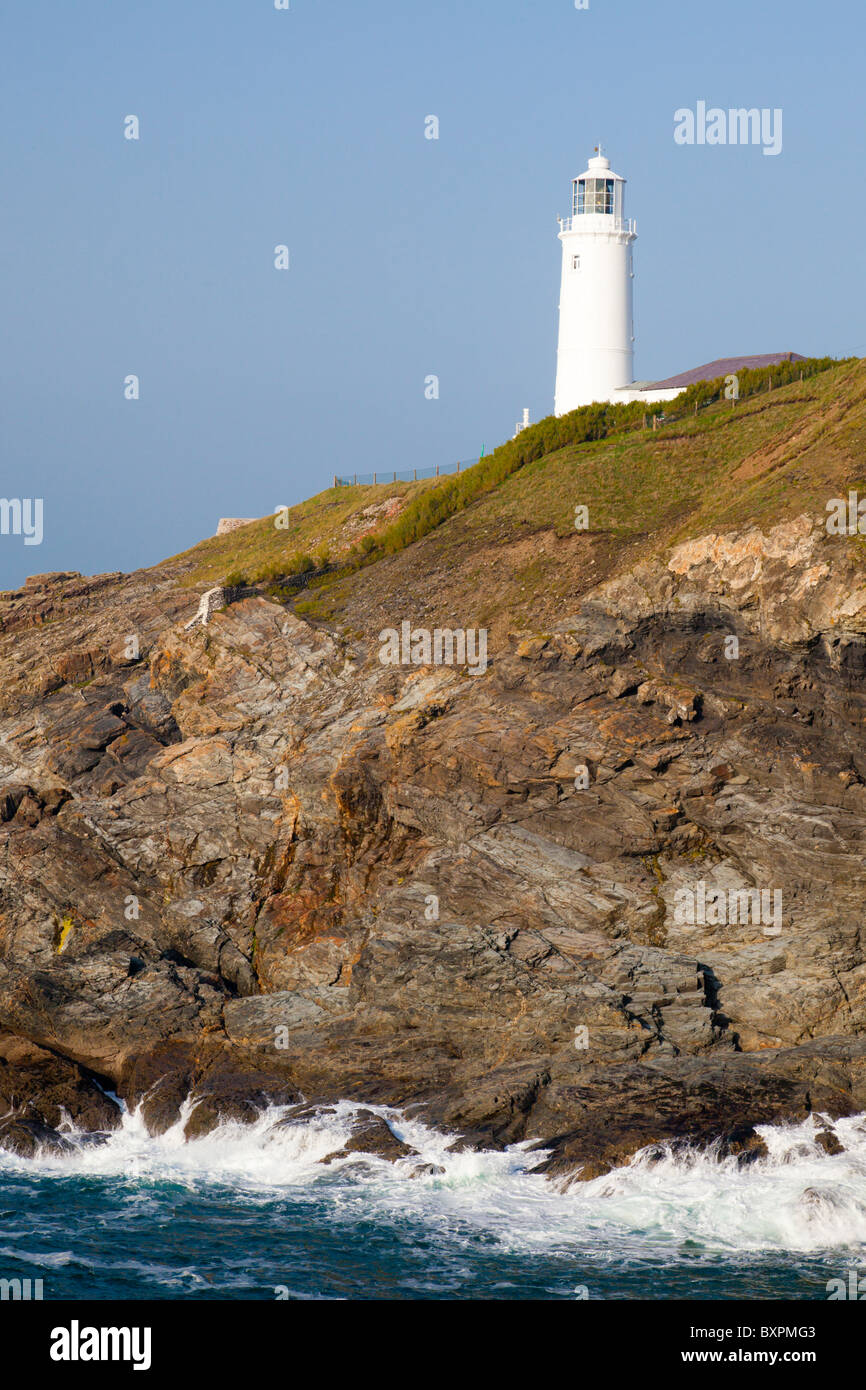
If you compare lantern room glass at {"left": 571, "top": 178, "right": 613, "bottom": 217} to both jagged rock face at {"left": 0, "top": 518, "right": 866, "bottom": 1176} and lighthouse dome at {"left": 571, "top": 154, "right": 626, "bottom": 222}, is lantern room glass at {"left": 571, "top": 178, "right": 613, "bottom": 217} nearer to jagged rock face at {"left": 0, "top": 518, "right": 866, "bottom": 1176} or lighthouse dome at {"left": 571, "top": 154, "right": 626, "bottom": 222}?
lighthouse dome at {"left": 571, "top": 154, "right": 626, "bottom": 222}

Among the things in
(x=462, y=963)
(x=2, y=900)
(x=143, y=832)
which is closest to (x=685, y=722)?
(x=462, y=963)

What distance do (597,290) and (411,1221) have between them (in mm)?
52482

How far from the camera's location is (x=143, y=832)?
4984cm

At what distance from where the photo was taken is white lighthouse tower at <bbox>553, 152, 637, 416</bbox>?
69938mm

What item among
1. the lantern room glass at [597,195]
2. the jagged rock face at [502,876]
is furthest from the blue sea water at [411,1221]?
the lantern room glass at [597,195]

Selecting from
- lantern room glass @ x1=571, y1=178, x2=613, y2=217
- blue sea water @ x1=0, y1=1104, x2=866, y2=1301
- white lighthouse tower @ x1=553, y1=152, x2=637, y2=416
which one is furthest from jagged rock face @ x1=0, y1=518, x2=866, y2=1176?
lantern room glass @ x1=571, y1=178, x2=613, y2=217

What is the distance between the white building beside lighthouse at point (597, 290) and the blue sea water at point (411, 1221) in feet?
150

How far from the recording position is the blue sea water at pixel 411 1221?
95.2 feet

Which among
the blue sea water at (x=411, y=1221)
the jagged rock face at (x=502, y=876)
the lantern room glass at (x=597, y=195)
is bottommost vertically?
the blue sea water at (x=411, y=1221)

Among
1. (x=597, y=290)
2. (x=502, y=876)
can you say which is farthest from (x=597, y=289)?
(x=502, y=876)

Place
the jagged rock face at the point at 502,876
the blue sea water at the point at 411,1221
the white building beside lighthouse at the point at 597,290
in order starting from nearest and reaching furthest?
the blue sea water at the point at 411,1221, the jagged rock face at the point at 502,876, the white building beside lighthouse at the point at 597,290

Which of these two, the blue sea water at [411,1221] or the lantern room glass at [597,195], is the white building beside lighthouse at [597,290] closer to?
the lantern room glass at [597,195]

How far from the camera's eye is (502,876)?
143 ft
